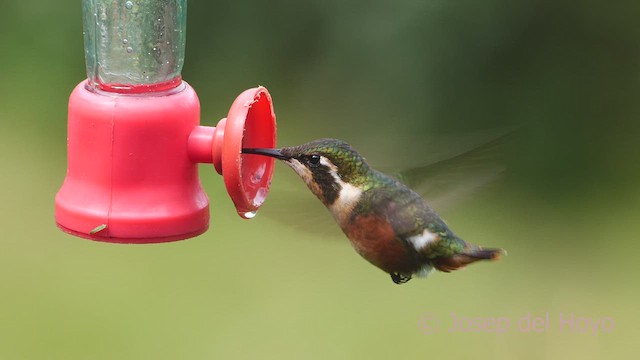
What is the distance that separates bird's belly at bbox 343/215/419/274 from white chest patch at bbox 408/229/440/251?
44 millimetres

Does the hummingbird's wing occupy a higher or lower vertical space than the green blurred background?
lower

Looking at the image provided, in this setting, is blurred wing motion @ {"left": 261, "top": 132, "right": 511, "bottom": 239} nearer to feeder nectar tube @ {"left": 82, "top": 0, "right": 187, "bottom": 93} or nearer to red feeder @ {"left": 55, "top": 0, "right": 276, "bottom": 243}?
red feeder @ {"left": 55, "top": 0, "right": 276, "bottom": 243}

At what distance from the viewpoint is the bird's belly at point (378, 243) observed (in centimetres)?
351

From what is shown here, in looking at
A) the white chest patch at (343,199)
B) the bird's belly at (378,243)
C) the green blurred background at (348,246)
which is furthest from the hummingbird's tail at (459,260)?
the green blurred background at (348,246)

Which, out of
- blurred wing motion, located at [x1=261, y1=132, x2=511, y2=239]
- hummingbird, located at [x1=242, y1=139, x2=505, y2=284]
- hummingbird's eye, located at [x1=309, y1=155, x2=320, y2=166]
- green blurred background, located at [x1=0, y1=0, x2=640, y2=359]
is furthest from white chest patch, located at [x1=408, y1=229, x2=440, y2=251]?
green blurred background, located at [x1=0, y1=0, x2=640, y2=359]

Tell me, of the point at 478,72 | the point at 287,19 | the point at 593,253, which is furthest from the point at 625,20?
the point at 287,19

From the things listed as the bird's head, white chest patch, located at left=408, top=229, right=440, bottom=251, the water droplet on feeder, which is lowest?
white chest patch, located at left=408, top=229, right=440, bottom=251

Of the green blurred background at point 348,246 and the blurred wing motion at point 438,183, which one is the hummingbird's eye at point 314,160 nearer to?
the blurred wing motion at point 438,183

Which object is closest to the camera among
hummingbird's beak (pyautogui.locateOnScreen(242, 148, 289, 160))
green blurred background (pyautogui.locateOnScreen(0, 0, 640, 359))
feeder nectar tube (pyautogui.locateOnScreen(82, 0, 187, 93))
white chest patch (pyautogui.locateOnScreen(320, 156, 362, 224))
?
hummingbird's beak (pyautogui.locateOnScreen(242, 148, 289, 160))

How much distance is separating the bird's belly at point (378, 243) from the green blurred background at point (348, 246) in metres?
2.50

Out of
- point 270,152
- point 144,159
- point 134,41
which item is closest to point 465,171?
point 270,152

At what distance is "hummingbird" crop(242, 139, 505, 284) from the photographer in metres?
3.38

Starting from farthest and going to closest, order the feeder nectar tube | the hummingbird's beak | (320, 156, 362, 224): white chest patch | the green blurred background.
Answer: the green blurred background, the feeder nectar tube, (320, 156, 362, 224): white chest patch, the hummingbird's beak

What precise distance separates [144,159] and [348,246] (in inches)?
115
